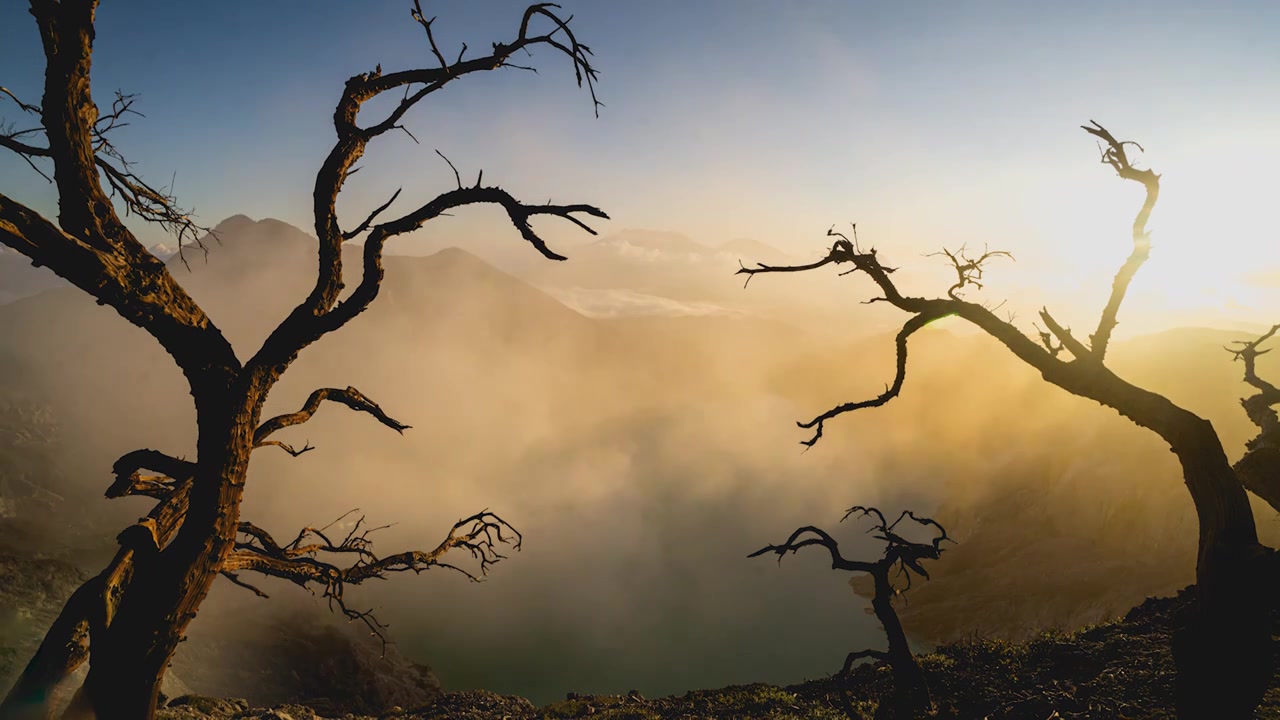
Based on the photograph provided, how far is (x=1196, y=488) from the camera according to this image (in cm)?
569

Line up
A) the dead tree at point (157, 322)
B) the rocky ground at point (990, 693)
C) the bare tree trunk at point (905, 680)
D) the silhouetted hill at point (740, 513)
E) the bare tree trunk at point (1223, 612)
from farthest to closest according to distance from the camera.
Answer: the silhouetted hill at point (740, 513) → the bare tree trunk at point (905, 680) → the rocky ground at point (990, 693) → the bare tree trunk at point (1223, 612) → the dead tree at point (157, 322)

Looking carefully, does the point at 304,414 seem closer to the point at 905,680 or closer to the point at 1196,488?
the point at 1196,488

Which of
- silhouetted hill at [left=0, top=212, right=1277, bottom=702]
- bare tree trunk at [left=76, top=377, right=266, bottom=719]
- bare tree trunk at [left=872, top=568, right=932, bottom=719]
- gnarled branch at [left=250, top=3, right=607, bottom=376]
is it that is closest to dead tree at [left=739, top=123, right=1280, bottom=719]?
gnarled branch at [left=250, top=3, right=607, bottom=376]

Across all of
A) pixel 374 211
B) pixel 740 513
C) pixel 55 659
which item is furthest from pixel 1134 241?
pixel 740 513

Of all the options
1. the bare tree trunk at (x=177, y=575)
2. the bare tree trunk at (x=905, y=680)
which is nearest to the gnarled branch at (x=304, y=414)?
the bare tree trunk at (x=177, y=575)

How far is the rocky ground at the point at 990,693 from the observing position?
1020cm

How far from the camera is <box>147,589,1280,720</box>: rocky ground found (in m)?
10.2

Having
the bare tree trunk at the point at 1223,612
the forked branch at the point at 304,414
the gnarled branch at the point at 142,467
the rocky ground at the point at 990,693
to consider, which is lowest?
the rocky ground at the point at 990,693

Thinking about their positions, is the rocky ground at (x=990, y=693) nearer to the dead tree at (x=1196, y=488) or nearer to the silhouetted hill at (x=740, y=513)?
the dead tree at (x=1196, y=488)

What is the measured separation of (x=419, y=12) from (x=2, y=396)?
23600 centimetres

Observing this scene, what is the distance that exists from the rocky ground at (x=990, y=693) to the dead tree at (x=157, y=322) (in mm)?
11096

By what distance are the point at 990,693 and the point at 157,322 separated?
15.4m

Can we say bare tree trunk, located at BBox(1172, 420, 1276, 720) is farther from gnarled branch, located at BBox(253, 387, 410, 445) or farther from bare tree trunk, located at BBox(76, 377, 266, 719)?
bare tree trunk, located at BBox(76, 377, 266, 719)

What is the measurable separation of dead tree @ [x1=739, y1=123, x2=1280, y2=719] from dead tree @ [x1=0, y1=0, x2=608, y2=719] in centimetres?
378
